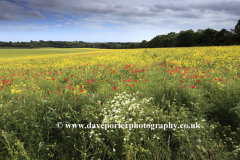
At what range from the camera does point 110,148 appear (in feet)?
6.81

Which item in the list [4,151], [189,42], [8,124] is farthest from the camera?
[189,42]

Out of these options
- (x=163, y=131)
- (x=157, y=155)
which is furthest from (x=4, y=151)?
(x=163, y=131)

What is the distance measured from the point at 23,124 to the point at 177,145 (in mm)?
2888

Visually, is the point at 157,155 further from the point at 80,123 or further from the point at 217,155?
the point at 80,123

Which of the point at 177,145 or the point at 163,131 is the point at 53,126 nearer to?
the point at 163,131

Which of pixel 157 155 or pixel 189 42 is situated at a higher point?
pixel 189 42

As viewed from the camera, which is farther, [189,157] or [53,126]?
[53,126]

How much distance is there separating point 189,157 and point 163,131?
607mm

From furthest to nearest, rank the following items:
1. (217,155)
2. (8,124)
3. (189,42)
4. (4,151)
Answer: (189,42)
(8,124)
(4,151)
(217,155)

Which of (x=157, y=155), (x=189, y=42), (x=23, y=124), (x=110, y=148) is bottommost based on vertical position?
(x=110, y=148)

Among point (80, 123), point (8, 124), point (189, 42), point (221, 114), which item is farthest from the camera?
point (189, 42)

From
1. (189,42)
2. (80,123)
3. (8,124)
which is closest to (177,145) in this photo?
(80,123)

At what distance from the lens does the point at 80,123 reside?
251cm

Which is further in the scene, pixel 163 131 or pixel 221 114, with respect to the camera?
pixel 221 114
